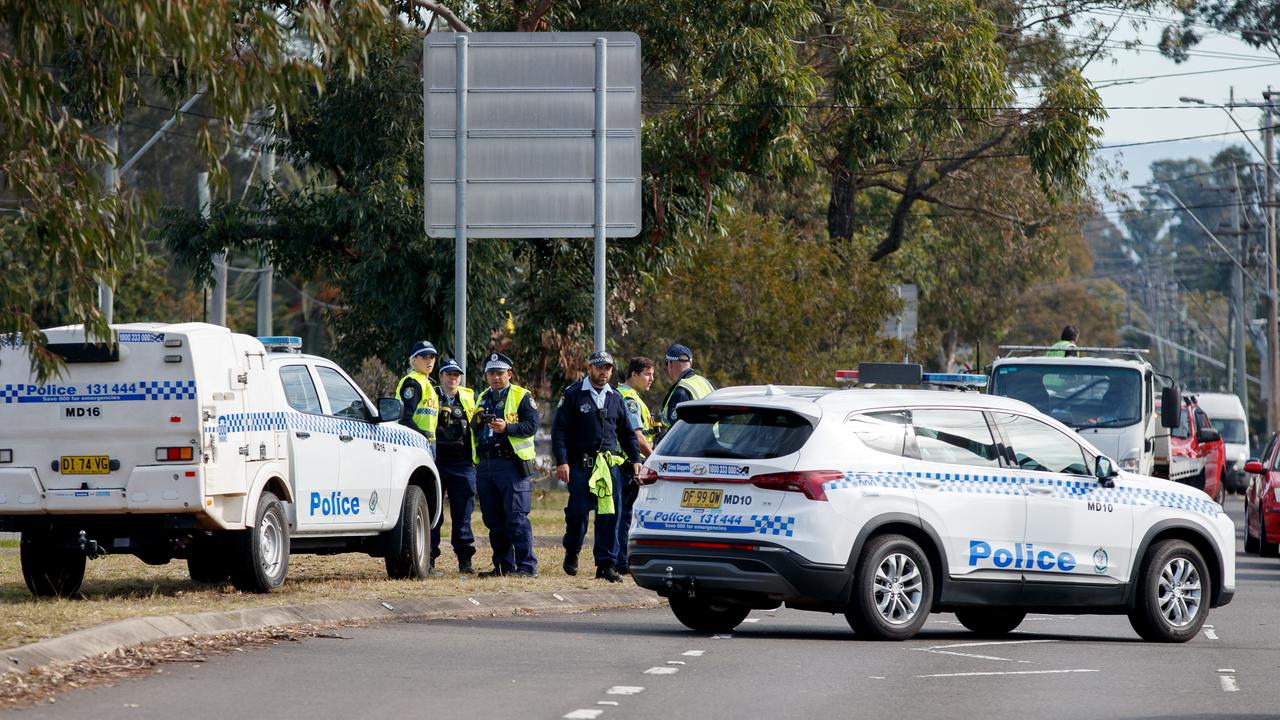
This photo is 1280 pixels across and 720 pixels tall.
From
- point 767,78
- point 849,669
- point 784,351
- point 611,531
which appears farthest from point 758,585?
point 784,351

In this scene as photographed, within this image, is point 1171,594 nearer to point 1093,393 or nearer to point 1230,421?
point 1093,393

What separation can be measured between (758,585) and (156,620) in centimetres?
366

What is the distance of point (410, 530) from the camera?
1661 cm

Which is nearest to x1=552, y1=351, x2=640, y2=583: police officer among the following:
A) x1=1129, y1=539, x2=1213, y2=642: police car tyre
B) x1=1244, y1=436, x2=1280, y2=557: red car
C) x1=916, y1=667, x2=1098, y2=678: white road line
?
x1=1129, y1=539, x2=1213, y2=642: police car tyre

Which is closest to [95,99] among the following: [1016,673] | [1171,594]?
[1016,673]

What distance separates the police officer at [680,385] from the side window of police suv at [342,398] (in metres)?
2.44

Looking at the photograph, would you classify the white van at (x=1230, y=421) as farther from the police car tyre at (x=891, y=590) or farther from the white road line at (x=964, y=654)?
the white road line at (x=964, y=654)

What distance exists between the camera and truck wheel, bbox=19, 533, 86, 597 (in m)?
14.5

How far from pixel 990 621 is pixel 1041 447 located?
5.42 feet

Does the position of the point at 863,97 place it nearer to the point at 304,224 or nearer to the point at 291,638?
the point at 304,224

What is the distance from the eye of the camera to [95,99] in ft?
35.8

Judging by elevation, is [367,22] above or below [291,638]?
above

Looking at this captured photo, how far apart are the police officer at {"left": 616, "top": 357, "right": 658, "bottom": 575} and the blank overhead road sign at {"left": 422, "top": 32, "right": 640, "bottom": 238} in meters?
3.09

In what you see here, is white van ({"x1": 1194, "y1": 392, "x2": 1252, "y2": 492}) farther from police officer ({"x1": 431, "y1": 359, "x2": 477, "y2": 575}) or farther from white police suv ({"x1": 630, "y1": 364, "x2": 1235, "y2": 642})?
white police suv ({"x1": 630, "y1": 364, "x2": 1235, "y2": 642})
